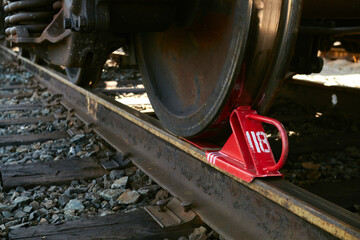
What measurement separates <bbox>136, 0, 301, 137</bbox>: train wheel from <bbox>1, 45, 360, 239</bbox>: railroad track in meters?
0.16

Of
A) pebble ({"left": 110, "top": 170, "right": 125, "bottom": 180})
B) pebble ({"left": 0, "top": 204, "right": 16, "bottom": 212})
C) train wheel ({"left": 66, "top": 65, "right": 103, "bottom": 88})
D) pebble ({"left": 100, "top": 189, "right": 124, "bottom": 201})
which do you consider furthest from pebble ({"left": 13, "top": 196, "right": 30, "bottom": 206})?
train wheel ({"left": 66, "top": 65, "right": 103, "bottom": 88})

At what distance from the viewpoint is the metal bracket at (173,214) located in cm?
184

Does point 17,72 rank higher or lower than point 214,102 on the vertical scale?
lower

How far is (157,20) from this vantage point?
2391 mm

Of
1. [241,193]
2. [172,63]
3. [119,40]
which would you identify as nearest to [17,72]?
[119,40]

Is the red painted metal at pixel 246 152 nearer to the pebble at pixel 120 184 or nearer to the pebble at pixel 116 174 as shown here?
the pebble at pixel 120 184

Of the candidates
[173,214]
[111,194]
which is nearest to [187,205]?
[173,214]

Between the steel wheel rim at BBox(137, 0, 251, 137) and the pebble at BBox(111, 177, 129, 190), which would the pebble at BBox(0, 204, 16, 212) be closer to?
the pebble at BBox(111, 177, 129, 190)

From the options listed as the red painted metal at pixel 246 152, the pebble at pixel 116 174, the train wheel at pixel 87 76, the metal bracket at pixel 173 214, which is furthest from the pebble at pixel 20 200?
the train wheel at pixel 87 76

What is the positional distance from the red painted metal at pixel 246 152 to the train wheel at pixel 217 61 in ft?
0.25

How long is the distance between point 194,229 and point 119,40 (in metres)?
1.69

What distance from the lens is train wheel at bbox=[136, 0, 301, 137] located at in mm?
1696

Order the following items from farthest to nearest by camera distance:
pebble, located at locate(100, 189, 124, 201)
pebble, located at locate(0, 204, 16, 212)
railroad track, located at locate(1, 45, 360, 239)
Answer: pebble, located at locate(100, 189, 124, 201)
pebble, located at locate(0, 204, 16, 212)
railroad track, located at locate(1, 45, 360, 239)

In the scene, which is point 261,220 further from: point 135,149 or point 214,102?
point 135,149
